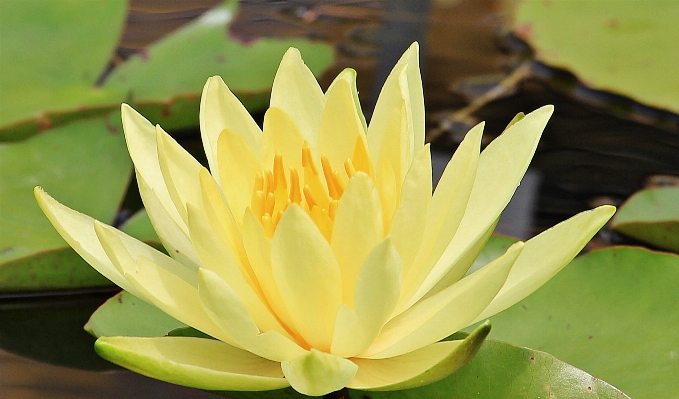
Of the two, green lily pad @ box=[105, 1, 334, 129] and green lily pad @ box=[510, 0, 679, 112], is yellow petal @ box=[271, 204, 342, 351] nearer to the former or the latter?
green lily pad @ box=[105, 1, 334, 129]

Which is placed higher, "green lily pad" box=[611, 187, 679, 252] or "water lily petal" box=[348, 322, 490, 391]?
"water lily petal" box=[348, 322, 490, 391]

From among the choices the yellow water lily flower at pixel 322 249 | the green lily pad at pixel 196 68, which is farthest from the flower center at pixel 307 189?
the green lily pad at pixel 196 68

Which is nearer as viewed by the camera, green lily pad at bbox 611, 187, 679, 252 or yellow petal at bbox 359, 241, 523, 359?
yellow petal at bbox 359, 241, 523, 359

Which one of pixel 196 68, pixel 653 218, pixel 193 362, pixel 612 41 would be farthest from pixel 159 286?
pixel 612 41

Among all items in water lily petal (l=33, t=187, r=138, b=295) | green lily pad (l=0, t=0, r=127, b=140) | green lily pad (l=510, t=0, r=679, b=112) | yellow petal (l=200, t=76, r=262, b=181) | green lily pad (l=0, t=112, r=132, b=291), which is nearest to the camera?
water lily petal (l=33, t=187, r=138, b=295)

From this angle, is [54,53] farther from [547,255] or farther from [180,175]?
[547,255]

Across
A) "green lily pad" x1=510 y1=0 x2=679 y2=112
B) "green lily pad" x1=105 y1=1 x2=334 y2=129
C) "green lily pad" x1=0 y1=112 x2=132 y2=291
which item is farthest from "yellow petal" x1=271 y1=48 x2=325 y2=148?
"green lily pad" x1=510 y1=0 x2=679 y2=112
